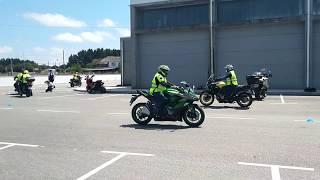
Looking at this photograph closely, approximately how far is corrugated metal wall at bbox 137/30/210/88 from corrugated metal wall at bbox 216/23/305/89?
3.78 feet

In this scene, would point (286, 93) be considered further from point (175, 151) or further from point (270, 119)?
point (175, 151)

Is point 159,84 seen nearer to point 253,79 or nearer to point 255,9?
point 253,79

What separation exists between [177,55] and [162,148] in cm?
2110

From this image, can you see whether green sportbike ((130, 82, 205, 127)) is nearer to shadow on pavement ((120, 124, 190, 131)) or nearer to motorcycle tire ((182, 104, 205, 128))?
motorcycle tire ((182, 104, 205, 128))

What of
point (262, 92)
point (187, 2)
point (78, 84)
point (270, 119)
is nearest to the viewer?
point (270, 119)

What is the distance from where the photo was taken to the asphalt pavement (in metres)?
6.33

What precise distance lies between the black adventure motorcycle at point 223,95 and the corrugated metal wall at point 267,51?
390 inches

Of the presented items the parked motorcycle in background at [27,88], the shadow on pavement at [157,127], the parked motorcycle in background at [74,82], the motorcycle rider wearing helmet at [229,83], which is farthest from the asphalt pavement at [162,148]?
the parked motorcycle in background at [74,82]

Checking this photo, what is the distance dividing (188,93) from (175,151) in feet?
11.0

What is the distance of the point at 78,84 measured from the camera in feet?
128

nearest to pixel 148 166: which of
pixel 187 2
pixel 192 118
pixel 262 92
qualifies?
pixel 192 118

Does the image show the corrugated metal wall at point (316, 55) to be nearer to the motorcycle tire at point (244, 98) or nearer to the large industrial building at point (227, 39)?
the large industrial building at point (227, 39)

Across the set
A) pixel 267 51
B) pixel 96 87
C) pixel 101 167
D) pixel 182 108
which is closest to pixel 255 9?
pixel 267 51

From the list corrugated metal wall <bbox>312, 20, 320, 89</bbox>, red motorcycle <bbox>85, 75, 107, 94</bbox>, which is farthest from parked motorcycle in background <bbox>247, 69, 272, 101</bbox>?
red motorcycle <bbox>85, 75, 107, 94</bbox>
